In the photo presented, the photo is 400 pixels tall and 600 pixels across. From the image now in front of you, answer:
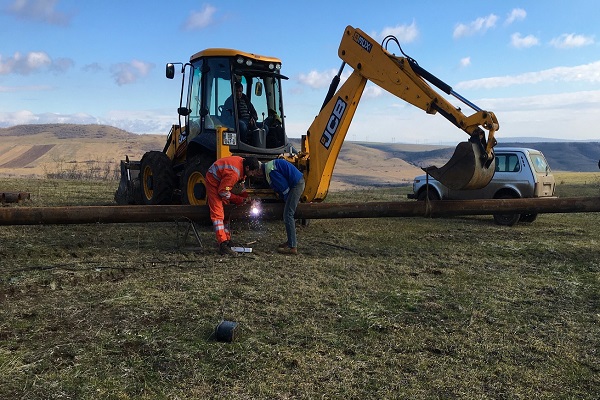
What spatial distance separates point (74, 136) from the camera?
10138cm

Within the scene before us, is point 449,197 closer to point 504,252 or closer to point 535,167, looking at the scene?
point 535,167

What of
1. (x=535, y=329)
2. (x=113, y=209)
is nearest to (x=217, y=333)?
(x=535, y=329)

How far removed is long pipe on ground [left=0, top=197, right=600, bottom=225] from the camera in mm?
6922

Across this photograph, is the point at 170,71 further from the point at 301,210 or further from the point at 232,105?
the point at 301,210

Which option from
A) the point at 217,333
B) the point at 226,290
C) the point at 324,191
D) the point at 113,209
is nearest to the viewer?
the point at 217,333

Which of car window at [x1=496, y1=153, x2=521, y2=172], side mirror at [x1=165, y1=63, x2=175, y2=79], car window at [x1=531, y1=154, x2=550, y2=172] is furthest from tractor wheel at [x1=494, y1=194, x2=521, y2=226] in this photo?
side mirror at [x1=165, y1=63, x2=175, y2=79]

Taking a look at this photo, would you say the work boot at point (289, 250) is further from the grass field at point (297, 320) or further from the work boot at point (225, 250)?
the work boot at point (225, 250)

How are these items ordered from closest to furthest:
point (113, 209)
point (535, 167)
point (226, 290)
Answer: point (226, 290)
point (113, 209)
point (535, 167)

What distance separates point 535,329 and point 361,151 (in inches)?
3417

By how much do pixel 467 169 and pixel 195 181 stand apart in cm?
485

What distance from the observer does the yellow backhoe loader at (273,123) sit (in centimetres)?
720

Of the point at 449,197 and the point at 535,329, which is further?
the point at 449,197

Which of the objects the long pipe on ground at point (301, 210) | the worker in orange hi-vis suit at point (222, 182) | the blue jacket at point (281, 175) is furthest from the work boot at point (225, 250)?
the blue jacket at point (281, 175)

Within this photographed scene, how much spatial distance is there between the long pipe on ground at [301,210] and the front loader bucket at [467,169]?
80 centimetres
